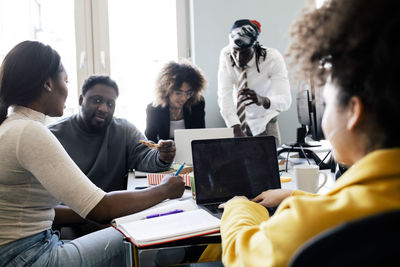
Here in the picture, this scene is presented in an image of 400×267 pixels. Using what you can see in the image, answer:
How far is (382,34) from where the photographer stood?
462 millimetres

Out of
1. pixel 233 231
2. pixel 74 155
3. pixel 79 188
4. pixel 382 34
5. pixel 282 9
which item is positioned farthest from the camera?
pixel 282 9

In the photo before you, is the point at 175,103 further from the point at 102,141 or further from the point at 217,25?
the point at 217,25

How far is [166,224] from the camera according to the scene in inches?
36.8

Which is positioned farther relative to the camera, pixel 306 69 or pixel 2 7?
pixel 2 7

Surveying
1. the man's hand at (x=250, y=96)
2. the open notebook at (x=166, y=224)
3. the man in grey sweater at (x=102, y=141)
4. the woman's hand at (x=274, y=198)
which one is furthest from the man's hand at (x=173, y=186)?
the man's hand at (x=250, y=96)

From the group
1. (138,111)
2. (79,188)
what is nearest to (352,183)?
(79,188)

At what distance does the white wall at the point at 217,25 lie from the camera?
308 centimetres

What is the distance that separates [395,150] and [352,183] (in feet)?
0.25

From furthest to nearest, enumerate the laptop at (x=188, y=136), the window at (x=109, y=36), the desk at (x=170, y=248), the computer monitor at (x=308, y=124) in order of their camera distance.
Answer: the window at (x=109, y=36) → the laptop at (x=188, y=136) → the computer monitor at (x=308, y=124) → the desk at (x=170, y=248)

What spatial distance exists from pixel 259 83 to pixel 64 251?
191cm

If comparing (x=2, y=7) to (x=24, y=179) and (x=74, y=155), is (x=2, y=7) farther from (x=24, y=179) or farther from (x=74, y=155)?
(x=24, y=179)

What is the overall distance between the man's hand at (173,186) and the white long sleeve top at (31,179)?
24 centimetres

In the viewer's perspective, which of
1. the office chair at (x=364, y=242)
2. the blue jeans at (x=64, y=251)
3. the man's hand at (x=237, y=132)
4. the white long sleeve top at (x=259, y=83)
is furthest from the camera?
the white long sleeve top at (x=259, y=83)

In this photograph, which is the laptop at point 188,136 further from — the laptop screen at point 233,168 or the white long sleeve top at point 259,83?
the white long sleeve top at point 259,83
